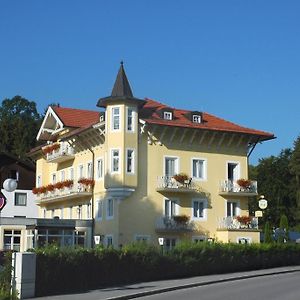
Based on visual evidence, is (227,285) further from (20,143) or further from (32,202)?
(20,143)

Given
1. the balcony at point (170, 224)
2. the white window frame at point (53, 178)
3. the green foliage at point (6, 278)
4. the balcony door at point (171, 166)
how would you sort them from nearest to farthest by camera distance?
the green foliage at point (6, 278)
the balcony at point (170, 224)
the balcony door at point (171, 166)
the white window frame at point (53, 178)

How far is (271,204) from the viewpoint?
8056 centimetres

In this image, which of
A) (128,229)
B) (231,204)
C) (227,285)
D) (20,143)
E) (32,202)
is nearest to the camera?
(227,285)

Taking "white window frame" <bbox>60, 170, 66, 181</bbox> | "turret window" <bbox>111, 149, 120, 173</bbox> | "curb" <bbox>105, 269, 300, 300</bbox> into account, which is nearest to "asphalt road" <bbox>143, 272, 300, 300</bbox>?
"curb" <bbox>105, 269, 300, 300</bbox>

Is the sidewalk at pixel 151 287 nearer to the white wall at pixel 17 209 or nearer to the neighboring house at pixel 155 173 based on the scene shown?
the neighboring house at pixel 155 173

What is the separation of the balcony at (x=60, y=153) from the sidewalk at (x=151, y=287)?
82.7ft

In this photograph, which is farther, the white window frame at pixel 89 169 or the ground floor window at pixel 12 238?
the ground floor window at pixel 12 238

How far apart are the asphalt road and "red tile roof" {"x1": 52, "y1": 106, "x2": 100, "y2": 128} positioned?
99.3 feet

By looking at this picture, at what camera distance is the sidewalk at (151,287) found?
791 inches

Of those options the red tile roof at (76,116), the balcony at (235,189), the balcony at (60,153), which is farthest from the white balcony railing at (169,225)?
the balcony at (60,153)

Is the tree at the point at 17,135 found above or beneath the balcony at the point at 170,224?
above

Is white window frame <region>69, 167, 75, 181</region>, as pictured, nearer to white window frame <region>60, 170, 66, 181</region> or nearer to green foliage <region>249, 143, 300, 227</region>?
white window frame <region>60, 170, 66, 181</region>

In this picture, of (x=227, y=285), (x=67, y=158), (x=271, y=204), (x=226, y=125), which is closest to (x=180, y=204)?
(x=226, y=125)

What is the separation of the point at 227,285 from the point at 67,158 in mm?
31883
